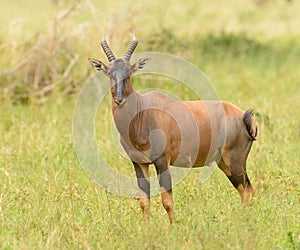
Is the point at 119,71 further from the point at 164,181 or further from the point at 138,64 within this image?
the point at 164,181

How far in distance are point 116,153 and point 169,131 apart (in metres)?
2.49

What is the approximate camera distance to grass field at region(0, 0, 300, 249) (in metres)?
6.62

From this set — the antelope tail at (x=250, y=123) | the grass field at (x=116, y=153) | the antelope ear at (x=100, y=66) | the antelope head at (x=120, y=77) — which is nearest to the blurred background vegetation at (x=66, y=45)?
the grass field at (x=116, y=153)

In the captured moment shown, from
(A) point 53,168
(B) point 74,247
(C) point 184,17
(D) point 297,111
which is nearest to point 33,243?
(B) point 74,247

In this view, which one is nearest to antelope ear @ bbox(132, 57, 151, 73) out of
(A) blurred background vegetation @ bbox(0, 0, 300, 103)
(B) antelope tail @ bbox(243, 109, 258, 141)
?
(B) antelope tail @ bbox(243, 109, 258, 141)

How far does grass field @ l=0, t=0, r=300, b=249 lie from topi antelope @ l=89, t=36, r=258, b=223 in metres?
0.35

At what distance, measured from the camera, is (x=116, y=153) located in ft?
32.6

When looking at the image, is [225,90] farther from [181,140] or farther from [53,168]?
[181,140]

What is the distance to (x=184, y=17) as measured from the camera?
78.9ft

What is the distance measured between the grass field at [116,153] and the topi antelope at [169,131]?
349mm

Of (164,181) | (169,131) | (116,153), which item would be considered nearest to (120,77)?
(169,131)

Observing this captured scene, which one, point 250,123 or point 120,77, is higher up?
point 120,77

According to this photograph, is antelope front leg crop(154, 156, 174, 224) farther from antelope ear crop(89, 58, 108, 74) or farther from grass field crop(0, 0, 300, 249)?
antelope ear crop(89, 58, 108, 74)

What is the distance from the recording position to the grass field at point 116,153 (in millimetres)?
6617
